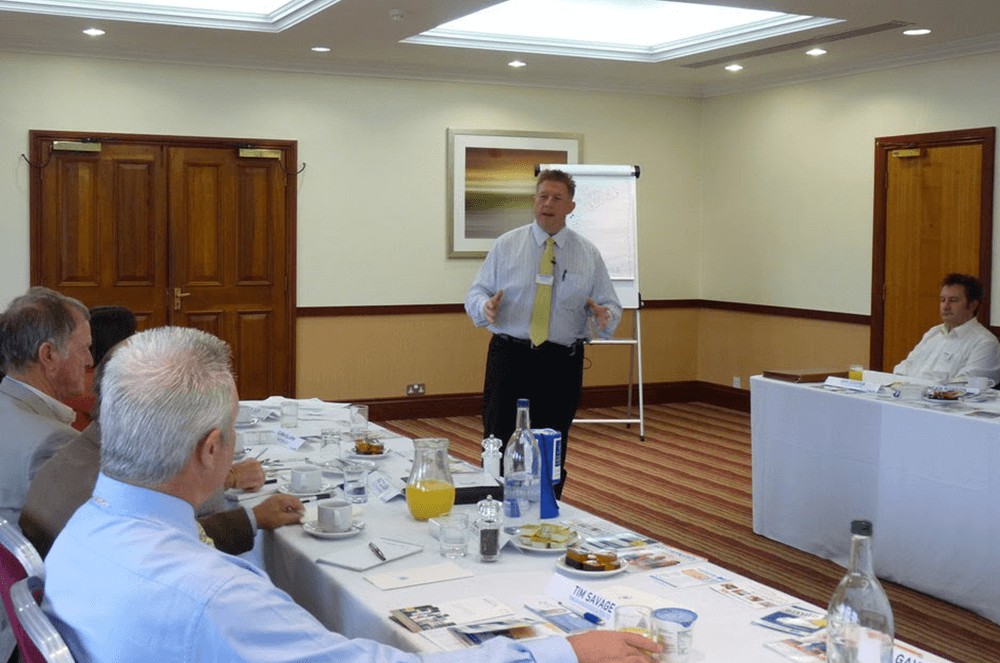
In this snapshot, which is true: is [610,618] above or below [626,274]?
below

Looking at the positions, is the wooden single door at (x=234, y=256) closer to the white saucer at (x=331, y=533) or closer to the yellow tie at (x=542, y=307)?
the yellow tie at (x=542, y=307)

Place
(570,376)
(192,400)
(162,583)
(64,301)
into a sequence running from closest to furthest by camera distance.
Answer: (162,583) → (192,400) → (64,301) → (570,376)

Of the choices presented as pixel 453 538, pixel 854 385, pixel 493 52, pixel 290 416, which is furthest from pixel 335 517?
pixel 493 52

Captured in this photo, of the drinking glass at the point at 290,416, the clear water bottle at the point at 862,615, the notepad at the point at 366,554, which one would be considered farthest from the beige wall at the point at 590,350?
the clear water bottle at the point at 862,615

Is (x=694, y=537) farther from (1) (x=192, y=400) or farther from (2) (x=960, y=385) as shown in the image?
(1) (x=192, y=400)

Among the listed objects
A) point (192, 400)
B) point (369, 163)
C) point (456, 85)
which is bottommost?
point (192, 400)

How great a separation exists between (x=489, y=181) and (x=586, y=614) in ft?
23.4

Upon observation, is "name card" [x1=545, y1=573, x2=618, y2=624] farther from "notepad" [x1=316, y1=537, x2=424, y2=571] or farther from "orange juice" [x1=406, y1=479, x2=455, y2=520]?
"orange juice" [x1=406, y1=479, x2=455, y2=520]

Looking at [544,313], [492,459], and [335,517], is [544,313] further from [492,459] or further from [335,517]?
[335,517]

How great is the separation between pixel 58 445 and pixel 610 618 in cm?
150

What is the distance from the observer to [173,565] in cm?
164

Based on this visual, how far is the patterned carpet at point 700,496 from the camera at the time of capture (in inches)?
175

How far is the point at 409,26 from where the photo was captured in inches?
273

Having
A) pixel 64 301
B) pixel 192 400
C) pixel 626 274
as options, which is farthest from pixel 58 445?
pixel 626 274
